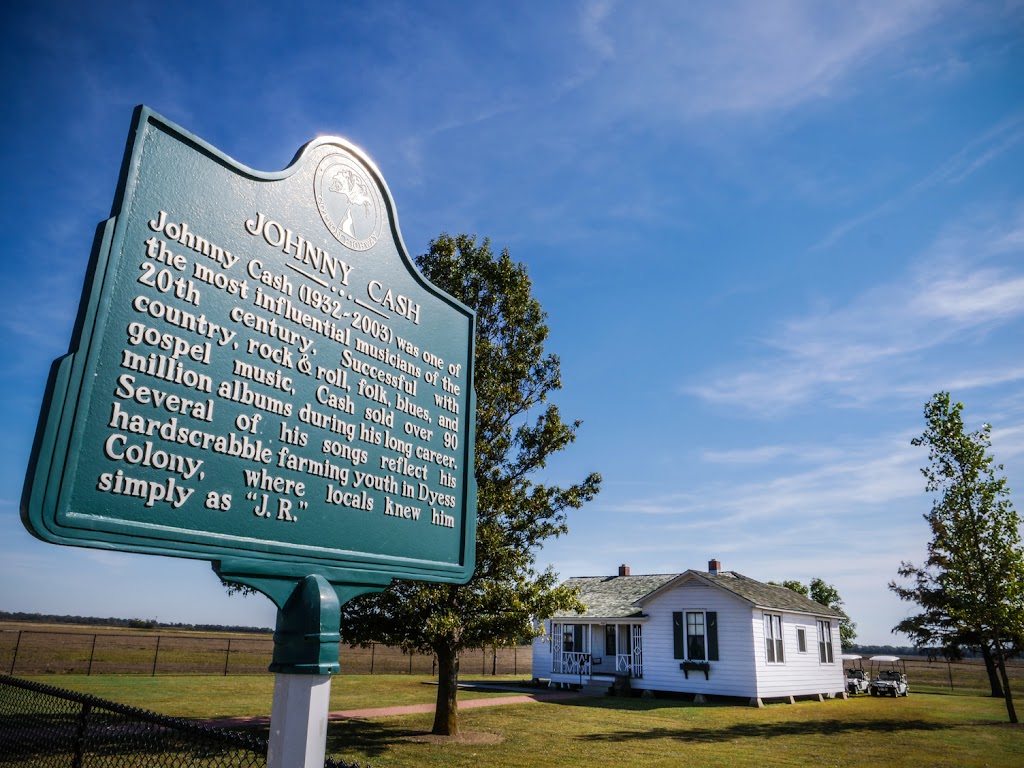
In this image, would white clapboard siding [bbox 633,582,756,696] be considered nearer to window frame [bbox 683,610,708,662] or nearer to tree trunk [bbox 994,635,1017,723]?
window frame [bbox 683,610,708,662]

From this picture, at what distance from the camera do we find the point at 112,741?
10.6 m

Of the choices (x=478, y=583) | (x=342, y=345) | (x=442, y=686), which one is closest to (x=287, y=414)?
(x=342, y=345)

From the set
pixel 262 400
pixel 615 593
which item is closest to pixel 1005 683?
pixel 615 593

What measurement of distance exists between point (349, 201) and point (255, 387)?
53.6 inches

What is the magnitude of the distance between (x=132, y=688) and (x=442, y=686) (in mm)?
12800

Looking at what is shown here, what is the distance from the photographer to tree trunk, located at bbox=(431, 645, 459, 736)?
15102 millimetres

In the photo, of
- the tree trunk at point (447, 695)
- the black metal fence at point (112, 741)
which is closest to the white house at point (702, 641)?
the tree trunk at point (447, 695)

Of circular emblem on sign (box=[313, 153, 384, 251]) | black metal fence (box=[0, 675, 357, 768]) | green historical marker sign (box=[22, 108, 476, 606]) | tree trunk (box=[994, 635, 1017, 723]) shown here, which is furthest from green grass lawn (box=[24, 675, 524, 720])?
tree trunk (box=[994, 635, 1017, 723])

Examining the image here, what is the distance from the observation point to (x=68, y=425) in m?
2.55

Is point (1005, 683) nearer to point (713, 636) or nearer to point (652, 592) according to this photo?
point (713, 636)

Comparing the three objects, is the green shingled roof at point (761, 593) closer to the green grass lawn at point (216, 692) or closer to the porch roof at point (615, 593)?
the porch roof at point (615, 593)

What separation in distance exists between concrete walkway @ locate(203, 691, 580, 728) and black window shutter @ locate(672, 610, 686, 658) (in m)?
4.82

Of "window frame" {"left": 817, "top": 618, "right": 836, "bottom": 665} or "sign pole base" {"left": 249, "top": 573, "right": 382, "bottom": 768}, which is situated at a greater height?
"sign pole base" {"left": 249, "top": 573, "right": 382, "bottom": 768}

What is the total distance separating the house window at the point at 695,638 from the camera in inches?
1065
